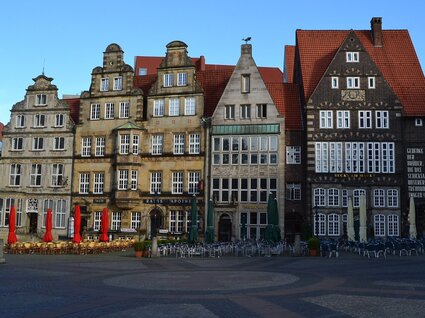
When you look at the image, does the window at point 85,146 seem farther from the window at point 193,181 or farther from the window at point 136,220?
the window at point 193,181

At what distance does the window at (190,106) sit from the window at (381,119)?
16115mm

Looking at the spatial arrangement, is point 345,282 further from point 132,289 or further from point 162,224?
point 162,224

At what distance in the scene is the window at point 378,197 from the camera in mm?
41562

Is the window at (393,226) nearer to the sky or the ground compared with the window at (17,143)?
nearer to the ground

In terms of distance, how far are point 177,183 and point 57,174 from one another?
486 inches

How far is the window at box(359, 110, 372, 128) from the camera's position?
42.7m

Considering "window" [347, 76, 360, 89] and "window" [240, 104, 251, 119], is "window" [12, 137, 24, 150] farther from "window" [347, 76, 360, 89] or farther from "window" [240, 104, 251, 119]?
"window" [347, 76, 360, 89]

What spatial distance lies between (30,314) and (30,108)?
41792mm

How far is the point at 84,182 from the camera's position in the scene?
47469mm

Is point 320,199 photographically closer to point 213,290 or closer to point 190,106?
point 190,106

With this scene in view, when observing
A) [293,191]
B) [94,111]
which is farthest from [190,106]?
[293,191]

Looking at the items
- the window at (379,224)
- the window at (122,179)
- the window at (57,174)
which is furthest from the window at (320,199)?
the window at (57,174)

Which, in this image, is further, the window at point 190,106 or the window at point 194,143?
the window at point 190,106

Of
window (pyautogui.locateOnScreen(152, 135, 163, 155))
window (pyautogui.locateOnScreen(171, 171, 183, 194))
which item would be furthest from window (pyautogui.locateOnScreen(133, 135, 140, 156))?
window (pyautogui.locateOnScreen(171, 171, 183, 194))
